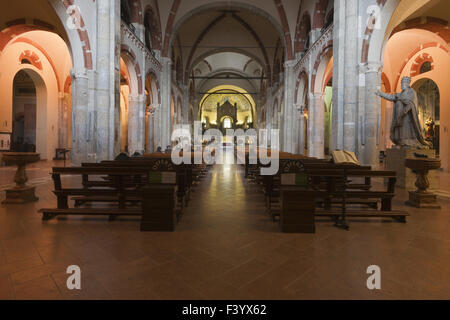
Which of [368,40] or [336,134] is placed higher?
[368,40]

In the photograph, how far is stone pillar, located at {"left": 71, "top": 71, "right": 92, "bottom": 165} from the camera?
7.62 meters

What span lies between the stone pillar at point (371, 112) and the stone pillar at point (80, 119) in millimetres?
8684

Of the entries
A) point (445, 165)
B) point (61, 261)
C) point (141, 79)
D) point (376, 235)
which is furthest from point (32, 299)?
point (445, 165)

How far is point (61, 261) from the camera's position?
2.33 metres

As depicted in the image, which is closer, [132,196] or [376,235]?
[376,235]

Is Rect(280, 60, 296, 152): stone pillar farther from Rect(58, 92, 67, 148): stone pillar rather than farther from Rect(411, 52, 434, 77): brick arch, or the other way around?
Rect(58, 92, 67, 148): stone pillar

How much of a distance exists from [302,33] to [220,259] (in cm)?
1606

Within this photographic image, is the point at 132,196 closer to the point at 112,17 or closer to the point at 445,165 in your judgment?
the point at 112,17

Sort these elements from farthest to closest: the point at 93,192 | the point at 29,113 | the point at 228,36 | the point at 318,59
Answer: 1. the point at 228,36
2. the point at 29,113
3. the point at 318,59
4. the point at 93,192

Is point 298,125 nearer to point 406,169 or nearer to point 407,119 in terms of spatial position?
point 407,119

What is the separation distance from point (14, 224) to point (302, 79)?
49.0 feet

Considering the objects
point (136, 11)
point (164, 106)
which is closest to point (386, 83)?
point (164, 106)

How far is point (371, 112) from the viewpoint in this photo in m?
7.34

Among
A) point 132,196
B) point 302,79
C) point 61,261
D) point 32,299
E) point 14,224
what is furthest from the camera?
point 302,79
